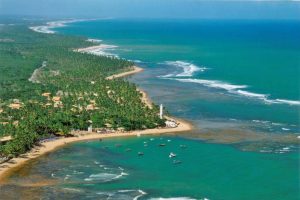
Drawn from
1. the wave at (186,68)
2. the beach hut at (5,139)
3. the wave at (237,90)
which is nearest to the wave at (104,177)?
the beach hut at (5,139)

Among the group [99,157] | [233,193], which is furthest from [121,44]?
[233,193]

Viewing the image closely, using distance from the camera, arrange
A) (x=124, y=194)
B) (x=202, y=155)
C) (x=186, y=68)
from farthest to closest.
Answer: (x=186, y=68) < (x=202, y=155) < (x=124, y=194)

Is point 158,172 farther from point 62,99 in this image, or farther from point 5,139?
point 62,99

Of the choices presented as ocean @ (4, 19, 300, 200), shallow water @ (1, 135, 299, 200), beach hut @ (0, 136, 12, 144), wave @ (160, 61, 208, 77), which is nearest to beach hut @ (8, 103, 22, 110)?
beach hut @ (0, 136, 12, 144)

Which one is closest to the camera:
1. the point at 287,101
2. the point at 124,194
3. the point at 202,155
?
the point at 124,194

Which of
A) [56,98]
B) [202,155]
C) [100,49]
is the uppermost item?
[100,49]

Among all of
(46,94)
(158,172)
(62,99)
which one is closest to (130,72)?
(46,94)

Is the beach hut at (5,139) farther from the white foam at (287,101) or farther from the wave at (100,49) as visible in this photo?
the wave at (100,49)

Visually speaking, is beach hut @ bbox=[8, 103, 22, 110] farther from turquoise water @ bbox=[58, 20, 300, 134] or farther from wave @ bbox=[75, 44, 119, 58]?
wave @ bbox=[75, 44, 119, 58]

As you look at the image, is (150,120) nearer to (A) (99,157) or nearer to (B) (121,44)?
(A) (99,157)
